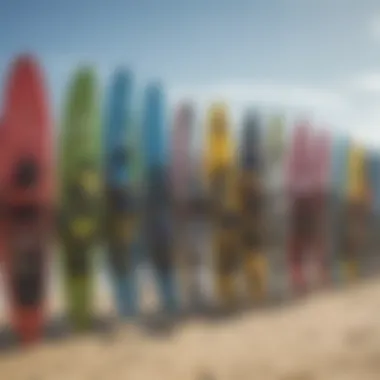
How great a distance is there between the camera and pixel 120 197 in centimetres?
156

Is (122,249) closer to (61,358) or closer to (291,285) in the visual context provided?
(61,358)

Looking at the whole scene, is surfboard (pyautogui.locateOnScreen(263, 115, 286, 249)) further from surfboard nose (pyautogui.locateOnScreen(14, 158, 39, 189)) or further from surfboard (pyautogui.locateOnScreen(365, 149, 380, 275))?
surfboard nose (pyautogui.locateOnScreen(14, 158, 39, 189))

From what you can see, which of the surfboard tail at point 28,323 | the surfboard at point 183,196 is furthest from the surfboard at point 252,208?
the surfboard tail at point 28,323

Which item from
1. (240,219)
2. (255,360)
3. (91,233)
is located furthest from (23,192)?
(255,360)

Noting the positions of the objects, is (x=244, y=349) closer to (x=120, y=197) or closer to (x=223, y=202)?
(x=223, y=202)

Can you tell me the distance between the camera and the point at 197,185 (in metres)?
1.62

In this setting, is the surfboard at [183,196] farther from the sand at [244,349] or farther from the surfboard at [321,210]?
the surfboard at [321,210]

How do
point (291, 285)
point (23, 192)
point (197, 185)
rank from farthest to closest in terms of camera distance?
point (291, 285), point (197, 185), point (23, 192)

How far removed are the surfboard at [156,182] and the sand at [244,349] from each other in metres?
0.16

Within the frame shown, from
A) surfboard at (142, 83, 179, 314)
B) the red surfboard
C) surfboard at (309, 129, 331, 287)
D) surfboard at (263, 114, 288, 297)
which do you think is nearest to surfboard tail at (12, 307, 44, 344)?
the red surfboard

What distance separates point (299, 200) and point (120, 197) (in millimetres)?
415

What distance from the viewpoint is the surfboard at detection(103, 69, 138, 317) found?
155 cm

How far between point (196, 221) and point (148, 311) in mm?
212

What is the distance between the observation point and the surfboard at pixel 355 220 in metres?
1.80
